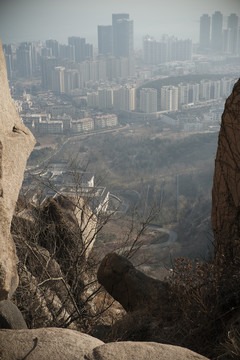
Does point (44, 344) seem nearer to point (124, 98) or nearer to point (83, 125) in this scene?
point (83, 125)

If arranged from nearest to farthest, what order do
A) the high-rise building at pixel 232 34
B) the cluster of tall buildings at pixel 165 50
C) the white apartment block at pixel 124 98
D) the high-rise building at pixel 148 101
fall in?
1. the high-rise building at pixel 232 34
2. the high-rise building at pixel 148 101
3. the white apartment block at pixel 124 98
4. the cluster of tall buildings at pixel 165 50

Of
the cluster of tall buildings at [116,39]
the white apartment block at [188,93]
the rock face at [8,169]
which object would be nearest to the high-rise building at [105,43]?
the cluster of tall buildings at [116,39]

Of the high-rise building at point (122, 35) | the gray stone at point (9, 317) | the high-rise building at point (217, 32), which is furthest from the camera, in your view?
the high-rise building at point (122, 35)

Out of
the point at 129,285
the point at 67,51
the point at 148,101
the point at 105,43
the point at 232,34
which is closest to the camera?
the point at 129,285

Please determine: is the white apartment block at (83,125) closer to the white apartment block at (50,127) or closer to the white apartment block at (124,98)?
the white apartment block at (50,127)

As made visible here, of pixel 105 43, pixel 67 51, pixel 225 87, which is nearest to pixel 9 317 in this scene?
pixel 225 87

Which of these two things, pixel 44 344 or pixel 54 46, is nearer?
pixel 44 344

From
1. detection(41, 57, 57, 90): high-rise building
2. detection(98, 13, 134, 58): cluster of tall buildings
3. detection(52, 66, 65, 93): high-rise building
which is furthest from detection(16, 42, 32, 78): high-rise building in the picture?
detection(98, 13, 134, 58): cluster of tall buildings
